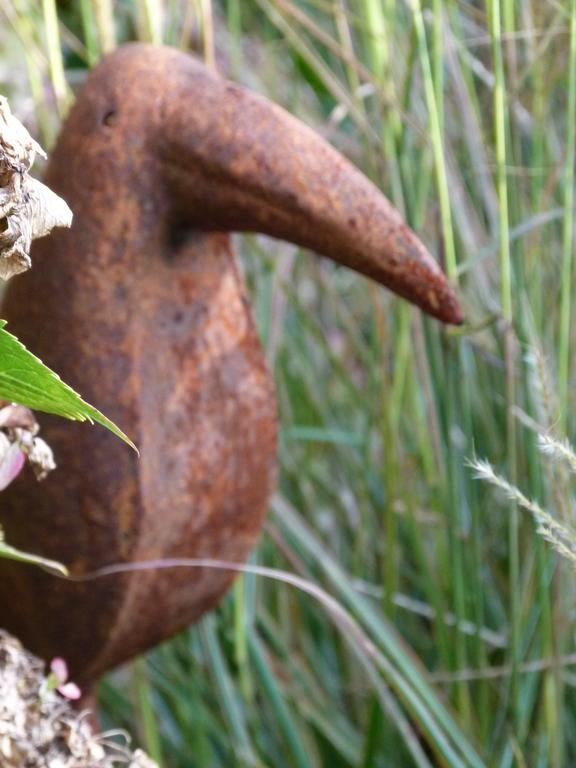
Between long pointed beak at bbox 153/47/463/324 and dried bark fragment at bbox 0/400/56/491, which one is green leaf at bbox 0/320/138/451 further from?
long pointed beak at bbox 153/47/463/324

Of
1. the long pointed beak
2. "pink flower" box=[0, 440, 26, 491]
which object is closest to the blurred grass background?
the long pointed beak

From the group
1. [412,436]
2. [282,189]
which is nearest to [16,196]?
[282,189]

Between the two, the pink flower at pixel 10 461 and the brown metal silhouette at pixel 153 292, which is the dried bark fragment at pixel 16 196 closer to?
the pink flower at pixel 10 461

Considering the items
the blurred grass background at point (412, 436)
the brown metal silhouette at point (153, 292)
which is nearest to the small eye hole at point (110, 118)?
the brown metal silhouette at point (153, 292)

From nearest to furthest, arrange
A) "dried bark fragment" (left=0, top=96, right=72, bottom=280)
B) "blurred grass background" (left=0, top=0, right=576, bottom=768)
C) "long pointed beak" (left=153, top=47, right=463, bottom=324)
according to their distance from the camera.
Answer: "dried bark fragment" (left=0, top=96, right=72, bottom=280) < "long pointed beak" (left=153, top=47, right=463, bottom=324) < "blurred grass background" (left=0, top=0, right=576, bottom=768)

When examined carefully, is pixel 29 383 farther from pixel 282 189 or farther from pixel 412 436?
pixel 412 436

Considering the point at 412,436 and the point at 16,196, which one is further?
the point at 412,436
